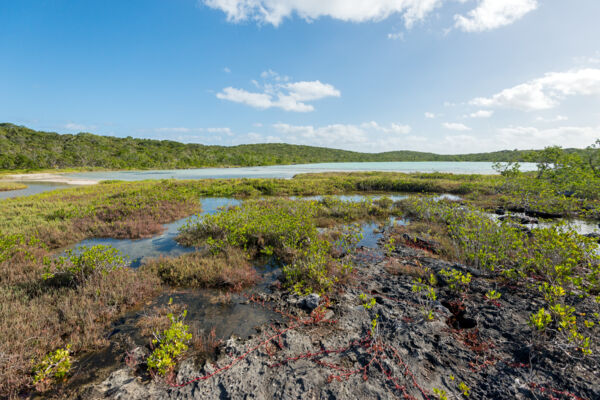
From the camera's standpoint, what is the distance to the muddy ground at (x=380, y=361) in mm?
3770

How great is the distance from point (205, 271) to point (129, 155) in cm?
13754

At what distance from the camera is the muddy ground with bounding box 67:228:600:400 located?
3770mm

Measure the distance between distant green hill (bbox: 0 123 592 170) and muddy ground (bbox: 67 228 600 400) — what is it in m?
102

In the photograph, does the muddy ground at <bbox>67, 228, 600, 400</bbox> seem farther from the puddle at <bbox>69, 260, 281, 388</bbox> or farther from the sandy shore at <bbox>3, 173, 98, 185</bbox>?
the sandy shore at <bbox>3, 173, 98, 185</bbox>

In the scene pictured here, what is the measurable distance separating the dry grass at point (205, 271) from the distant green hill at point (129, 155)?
340ft

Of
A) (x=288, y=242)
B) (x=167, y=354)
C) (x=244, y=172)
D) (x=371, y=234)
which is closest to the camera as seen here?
(x=167, y=354)

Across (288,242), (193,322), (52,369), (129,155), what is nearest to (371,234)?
(288,242)

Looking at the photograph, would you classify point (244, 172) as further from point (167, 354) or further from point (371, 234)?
point (167, 354)

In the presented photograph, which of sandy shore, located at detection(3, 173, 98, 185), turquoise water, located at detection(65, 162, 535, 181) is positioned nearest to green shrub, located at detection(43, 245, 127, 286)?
sandy shore, located at detection(3, 173, 98, 185)

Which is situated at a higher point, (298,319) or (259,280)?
(298,319)

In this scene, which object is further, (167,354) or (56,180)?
(56,180)

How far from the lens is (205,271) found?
8047 mm

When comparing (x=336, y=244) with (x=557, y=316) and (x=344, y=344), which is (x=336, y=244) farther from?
(x=557, y=316)

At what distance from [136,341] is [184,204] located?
1669cm
